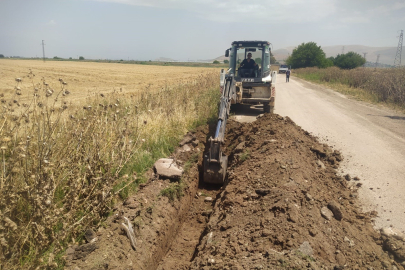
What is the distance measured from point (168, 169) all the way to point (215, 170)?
99 centimetres

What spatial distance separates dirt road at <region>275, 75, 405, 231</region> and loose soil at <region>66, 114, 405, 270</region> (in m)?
0.32

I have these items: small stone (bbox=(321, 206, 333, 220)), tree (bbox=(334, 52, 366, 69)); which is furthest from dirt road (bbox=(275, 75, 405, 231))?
tree (bbox=(334, 52, 366, 69))

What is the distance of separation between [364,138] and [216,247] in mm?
6236

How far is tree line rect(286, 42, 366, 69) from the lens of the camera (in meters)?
50.8

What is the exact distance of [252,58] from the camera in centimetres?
1143

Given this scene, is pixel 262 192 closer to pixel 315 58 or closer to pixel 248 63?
pixel 248 63

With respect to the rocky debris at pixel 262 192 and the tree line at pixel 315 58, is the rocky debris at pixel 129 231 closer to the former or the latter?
the rocky debris at pixel 262 192

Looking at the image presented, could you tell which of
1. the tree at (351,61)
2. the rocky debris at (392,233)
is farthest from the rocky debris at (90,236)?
the tree at (351,61)

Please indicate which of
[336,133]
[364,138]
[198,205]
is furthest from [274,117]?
[198,205]

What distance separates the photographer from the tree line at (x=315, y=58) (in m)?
50.8

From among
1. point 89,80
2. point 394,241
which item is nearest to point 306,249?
point 394,241

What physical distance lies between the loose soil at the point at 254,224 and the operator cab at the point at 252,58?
5.31m

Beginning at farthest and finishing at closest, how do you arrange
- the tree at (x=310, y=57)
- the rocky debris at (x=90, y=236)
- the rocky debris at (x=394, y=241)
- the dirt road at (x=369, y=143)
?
the tree at (x=310, y=57), the dirt road at (x=369, y=143), the rocky debris at (x=394, y=241), the rocky debris at (x=90, y=236)

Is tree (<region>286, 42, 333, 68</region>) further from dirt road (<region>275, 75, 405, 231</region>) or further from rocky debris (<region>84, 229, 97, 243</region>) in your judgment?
rocky debris (<region>84, 229, 97, 243</region>)
